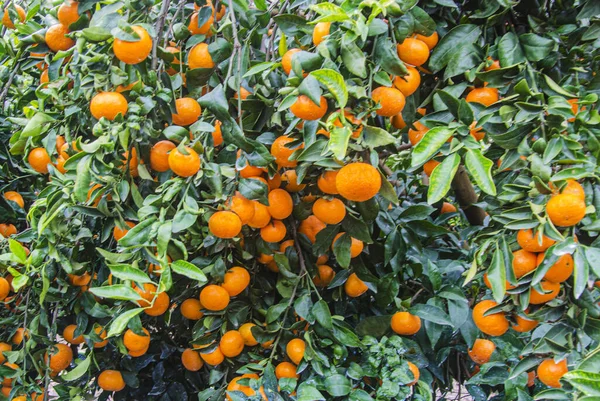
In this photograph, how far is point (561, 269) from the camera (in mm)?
864

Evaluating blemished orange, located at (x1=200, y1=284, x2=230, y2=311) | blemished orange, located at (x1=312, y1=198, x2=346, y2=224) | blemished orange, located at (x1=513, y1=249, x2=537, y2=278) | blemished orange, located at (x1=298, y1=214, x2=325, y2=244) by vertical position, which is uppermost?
blemished orange, located at (x1=513, y1=249, x2=537, y2=278)

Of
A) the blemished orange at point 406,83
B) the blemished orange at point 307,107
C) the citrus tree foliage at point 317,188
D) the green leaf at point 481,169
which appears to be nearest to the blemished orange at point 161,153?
the citrus tree foliage at point 317,188

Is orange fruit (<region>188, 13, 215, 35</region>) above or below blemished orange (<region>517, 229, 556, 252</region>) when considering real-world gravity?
above

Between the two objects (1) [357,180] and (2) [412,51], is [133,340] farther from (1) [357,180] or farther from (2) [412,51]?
(2) [412,51]

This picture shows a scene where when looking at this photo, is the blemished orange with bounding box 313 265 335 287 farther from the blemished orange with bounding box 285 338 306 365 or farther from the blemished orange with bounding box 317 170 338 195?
the blemished orange with bounding box 317 170 338 195

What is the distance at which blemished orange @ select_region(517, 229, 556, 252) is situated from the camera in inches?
34.3

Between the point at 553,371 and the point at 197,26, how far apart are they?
3.43ft

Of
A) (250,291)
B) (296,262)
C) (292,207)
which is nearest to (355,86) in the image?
(292,207)

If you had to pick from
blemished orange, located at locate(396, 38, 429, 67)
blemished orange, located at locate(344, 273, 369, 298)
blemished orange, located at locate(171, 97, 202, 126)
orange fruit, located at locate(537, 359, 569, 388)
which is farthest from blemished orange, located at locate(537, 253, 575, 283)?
blemished orange, located at locate(171, 97, 202, 126)

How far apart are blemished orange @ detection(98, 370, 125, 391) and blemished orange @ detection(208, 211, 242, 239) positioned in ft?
2.33

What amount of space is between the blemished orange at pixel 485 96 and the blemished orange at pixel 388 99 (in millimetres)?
184

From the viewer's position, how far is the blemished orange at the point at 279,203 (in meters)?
1.14

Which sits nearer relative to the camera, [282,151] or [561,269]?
[561,269]

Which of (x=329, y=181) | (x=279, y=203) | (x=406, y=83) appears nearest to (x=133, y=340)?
(x=279, y=203)
